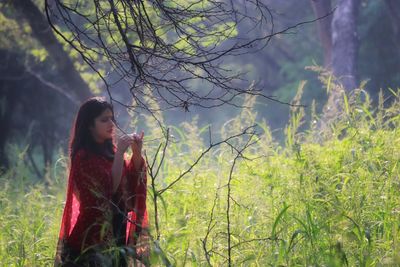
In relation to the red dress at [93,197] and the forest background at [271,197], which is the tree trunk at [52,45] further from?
the red dress at [93,197]

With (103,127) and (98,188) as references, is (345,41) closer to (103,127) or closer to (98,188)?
(103,127)

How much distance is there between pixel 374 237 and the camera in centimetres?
450

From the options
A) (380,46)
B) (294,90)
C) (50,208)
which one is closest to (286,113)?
(294,90)

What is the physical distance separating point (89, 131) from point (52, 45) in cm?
675

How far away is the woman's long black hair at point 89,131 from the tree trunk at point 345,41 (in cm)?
934

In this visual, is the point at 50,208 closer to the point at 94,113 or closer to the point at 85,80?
the point at 94,113

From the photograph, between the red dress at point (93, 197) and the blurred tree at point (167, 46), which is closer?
the blurred tree at point (167, 46)

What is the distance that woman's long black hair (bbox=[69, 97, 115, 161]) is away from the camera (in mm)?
4500

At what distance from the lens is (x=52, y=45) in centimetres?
1092

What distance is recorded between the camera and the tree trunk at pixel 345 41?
520 inches

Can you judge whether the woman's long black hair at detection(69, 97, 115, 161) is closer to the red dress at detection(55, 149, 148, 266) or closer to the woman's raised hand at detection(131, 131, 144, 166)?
the red dress at detection(55, 149, 148, 266)

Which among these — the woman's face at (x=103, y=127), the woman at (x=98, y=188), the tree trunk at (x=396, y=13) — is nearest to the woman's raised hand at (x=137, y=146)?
the woman at (x=98, y=188)

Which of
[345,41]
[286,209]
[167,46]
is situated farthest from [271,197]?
[345,41]

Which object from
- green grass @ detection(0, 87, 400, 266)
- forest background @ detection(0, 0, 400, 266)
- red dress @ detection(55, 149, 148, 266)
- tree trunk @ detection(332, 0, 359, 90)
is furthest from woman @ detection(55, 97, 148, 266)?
tree trunk @ detection(332, 0, 359, 90)
